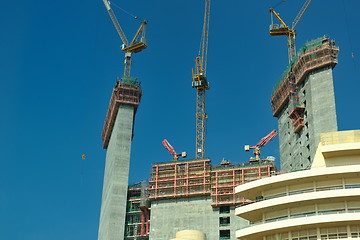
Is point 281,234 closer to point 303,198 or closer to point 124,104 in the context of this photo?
point 303,198

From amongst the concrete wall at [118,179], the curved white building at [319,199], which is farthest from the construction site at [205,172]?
the curved white building at [319,199]

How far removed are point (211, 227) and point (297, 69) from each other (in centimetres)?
5535

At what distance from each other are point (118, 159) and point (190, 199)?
28.2m

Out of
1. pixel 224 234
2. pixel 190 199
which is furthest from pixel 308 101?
pixel 190 199

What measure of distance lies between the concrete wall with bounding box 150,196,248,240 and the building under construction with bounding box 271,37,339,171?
27.1 m

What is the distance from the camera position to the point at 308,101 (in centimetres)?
15038

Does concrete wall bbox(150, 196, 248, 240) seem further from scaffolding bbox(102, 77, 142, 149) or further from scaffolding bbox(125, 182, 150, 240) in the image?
scaffolding bbox(102, 77, 142, 149)

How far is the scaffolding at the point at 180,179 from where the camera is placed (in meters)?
171

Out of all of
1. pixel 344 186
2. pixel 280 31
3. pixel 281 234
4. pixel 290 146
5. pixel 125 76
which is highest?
pixel 280 31

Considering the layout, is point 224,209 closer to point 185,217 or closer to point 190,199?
point 190,199

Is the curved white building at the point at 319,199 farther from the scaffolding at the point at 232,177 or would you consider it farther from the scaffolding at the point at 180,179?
the scaffolding at the point at 180,179

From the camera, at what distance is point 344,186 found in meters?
68.3

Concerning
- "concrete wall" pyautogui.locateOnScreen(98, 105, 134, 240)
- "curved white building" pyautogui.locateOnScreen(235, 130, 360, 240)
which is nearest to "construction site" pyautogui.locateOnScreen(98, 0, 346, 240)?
"concrete wall" pyautogui.locateOnScreen(98, 105, 134, 240)

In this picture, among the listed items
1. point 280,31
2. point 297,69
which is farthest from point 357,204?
point 280,31
